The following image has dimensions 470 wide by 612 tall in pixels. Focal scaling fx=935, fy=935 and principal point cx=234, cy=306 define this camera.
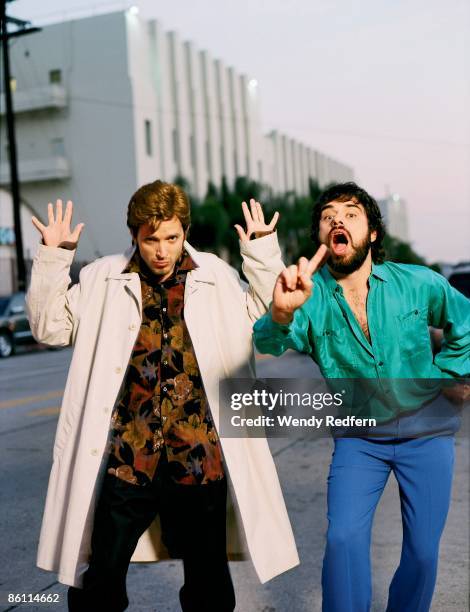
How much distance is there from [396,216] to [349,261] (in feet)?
512

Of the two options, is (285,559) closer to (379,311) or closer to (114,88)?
(379,311)

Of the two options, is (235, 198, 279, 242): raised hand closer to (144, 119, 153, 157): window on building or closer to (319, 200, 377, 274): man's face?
(319, 200, 377, 274): man's face

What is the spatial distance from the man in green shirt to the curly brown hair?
1.60 feet

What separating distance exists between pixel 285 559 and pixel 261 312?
901 millimetres

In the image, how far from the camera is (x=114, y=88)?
51656 millimetres

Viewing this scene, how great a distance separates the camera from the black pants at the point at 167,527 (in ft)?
10.3

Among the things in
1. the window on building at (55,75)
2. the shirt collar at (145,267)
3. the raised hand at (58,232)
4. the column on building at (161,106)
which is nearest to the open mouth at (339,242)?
the shirt collar at (145,267)

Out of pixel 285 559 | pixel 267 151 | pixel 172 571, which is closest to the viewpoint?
pixel 285 559

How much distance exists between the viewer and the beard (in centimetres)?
341

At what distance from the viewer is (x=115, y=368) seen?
10.5 ft

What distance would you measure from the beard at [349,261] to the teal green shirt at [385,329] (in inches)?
2.0

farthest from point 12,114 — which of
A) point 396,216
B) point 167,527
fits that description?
point 396,216

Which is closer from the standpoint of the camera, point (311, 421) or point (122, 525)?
point (122, 525)

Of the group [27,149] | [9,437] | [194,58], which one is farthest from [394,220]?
[9,437]
